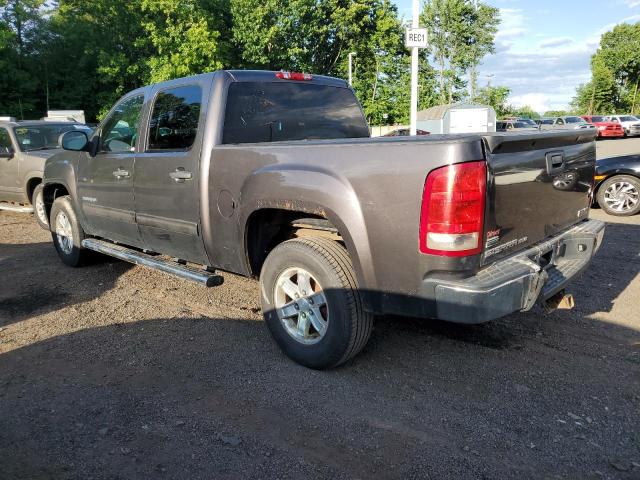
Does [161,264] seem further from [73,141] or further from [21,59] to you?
[21,59]

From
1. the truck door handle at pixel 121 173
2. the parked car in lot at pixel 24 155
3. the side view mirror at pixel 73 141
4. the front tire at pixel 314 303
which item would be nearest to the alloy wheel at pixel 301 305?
the front tire at pixel 314 303

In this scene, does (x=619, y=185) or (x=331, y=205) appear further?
(x=619, y=185)

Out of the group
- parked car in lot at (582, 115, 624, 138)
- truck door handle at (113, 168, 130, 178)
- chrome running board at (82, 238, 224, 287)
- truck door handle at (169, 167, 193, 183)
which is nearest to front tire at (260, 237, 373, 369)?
chrome running board at (82, 238, 224, 287)

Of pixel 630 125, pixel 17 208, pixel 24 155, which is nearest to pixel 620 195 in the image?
pixel 24 155

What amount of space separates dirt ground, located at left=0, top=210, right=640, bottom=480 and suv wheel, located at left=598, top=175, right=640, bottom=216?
3.94 meters

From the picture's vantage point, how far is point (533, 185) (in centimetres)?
301

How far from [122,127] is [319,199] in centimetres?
284

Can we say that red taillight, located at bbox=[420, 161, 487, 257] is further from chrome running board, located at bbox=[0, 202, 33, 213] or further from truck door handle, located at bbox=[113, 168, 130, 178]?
chrome running board, located at bbox=[0, 202, 33, 213]

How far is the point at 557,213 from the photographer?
3.37 meters

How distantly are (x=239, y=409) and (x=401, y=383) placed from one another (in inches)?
40.4

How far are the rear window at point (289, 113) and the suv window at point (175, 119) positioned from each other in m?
0.31

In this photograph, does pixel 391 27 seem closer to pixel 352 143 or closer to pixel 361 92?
pixel 361 92

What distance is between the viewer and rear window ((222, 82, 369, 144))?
3.88 m

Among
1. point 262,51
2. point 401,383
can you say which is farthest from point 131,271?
point 262,51
